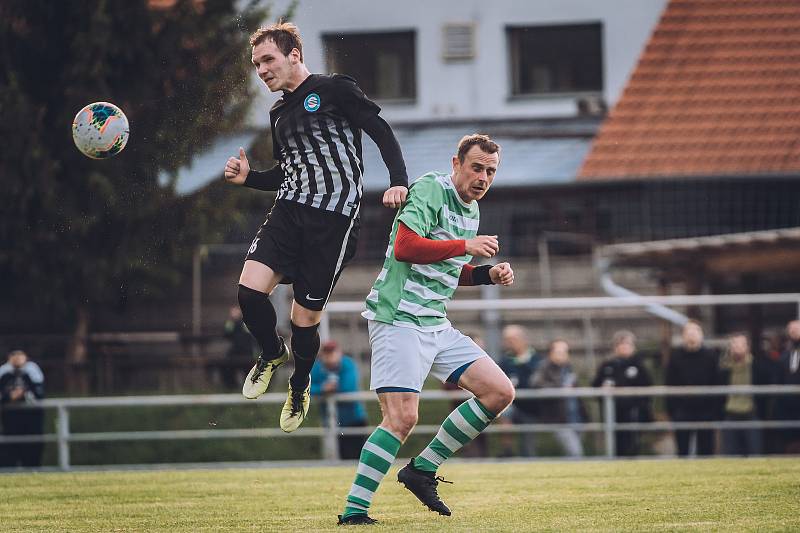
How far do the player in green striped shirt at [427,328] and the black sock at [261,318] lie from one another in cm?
70

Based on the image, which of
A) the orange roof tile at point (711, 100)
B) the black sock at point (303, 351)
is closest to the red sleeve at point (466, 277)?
the black sock at point (303, 351)

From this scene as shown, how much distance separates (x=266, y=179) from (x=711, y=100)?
13755 mm

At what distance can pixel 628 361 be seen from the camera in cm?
1435

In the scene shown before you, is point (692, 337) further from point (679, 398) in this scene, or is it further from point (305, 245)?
point (305, 245)

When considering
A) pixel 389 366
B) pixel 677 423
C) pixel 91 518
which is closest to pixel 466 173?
pixel 389 366

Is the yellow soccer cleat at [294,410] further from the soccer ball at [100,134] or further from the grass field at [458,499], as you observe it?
the soccer ball at [100,134]

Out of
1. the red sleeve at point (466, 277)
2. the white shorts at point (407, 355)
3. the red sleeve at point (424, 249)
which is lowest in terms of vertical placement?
the white shorts at point (407, 355)

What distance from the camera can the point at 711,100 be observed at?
66.1ft

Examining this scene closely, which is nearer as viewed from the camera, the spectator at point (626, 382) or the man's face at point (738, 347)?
the man's face at point (738, 347)

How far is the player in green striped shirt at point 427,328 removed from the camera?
6.81 meters

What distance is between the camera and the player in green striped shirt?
6809 mm

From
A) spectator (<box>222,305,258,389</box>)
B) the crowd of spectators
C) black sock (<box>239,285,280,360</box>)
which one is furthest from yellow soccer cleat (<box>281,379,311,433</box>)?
spectator (<box>222,305,258,389</box>)

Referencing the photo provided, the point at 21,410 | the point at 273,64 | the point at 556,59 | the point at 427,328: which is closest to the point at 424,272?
the point at 427,328

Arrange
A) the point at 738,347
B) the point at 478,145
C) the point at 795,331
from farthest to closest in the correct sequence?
the point at 738,347 < the point at 795,331 < the point at 478,145
